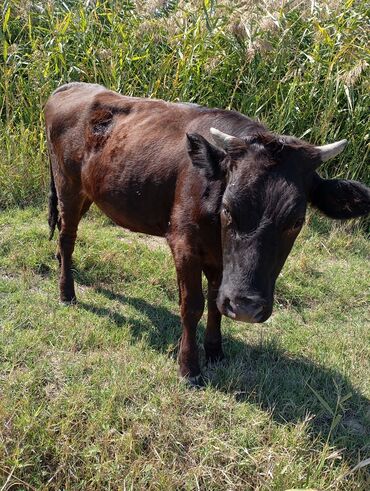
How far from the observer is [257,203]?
297 cm

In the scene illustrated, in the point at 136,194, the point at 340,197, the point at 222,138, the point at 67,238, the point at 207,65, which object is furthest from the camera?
the point at 207,65

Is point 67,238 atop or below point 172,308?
atop

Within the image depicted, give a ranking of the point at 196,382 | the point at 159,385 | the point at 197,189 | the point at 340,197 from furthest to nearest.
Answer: the point at 196,382 < the point at 159,385 < the point at 197,189 < the point at 340,197

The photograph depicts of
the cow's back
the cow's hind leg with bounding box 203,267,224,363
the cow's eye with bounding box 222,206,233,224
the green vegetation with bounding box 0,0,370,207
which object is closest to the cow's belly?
the cow's back

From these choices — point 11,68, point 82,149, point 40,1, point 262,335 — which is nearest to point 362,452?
point 262,335

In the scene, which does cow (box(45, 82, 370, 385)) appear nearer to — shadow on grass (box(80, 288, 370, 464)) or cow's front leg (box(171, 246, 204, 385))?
cow's front leg (box(171, 246, 204, 385))

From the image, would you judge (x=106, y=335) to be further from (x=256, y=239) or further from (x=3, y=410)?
(x=256, y=239)

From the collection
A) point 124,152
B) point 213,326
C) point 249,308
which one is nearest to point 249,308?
point 249,308

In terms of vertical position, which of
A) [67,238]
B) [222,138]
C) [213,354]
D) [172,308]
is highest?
[222,138]

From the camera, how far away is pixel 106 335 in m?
4.11

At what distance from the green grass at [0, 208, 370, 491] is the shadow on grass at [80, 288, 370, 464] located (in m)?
0.01

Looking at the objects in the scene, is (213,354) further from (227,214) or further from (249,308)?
(227,214)

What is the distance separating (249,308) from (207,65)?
435 centimetres

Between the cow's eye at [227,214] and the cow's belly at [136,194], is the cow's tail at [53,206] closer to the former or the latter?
the cow's belly at [136,194]
